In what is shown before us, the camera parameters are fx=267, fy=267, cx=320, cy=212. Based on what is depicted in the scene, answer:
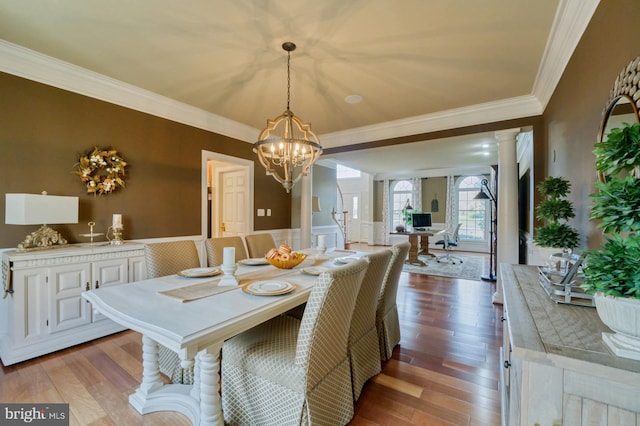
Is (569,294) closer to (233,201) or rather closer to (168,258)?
(168,258)

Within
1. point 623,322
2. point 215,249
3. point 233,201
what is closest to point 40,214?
point 215,249

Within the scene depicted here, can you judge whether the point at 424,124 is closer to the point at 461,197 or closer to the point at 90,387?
the point at 90,387

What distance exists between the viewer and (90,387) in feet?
6.27

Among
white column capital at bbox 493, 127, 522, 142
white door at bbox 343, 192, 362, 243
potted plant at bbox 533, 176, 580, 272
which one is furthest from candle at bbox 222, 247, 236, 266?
white door at bbox 343, 192, 362, 243

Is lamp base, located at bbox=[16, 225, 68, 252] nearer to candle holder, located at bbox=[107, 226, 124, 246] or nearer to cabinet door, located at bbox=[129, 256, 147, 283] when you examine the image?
candle holder, located at bbox=[107, 226, 124, 246]

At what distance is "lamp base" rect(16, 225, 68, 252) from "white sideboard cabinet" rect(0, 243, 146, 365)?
11cm

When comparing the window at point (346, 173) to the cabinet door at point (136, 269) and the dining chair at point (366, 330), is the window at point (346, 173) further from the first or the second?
the dining chair at point (366, 330)

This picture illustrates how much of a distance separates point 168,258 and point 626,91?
3.05 m

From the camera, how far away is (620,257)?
741 millimetres

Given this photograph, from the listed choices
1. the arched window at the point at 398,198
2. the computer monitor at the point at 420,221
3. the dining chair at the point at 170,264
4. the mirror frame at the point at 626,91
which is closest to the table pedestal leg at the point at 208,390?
the dining chair at the point at 170,264

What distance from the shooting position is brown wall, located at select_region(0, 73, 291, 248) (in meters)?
2.45

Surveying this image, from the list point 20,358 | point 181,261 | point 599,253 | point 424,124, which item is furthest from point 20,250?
point 424,124

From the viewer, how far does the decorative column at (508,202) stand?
3.58 meters

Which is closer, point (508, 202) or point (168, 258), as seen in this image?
point (168, 258)
